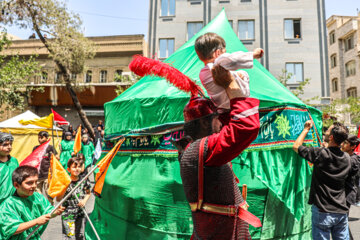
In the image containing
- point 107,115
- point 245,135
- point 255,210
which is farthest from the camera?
point 107,115

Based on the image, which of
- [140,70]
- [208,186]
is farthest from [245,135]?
[140,70]

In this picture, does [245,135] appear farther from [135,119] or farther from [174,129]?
[135,119]

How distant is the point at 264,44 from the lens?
19.6 meters

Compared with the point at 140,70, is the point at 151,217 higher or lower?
lower

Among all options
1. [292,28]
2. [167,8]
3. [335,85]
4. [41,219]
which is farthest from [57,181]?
[335,85]

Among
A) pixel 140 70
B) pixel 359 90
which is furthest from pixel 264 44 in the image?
pixel 140 70

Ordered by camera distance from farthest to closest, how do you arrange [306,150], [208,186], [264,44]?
[264,44] < [306,150] < [208,186]

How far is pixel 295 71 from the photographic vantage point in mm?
19359

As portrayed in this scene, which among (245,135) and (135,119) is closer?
(245,135)

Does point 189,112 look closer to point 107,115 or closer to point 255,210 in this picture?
point 255,210

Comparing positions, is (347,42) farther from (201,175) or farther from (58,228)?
(201,175)

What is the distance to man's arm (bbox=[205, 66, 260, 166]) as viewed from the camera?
1479 millimetres

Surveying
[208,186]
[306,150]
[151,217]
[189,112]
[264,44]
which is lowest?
[151,217]

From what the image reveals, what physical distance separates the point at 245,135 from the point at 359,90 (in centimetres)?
3137
